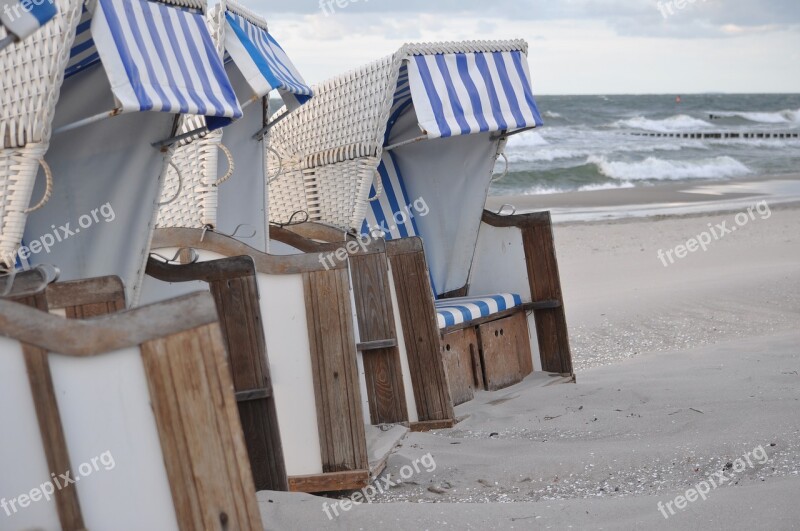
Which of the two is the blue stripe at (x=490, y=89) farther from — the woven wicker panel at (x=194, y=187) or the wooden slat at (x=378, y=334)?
the woven wicker panel at (x=194, y=187)

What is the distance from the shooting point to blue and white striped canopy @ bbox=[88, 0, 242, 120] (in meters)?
3.15

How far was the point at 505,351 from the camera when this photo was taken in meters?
5.67

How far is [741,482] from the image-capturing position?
11.7ft

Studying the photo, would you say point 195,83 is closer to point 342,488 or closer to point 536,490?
point 342,488

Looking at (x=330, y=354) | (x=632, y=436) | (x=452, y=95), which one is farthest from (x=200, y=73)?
(x=632, y=436)

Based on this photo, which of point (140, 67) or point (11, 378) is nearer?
point (11, 378)

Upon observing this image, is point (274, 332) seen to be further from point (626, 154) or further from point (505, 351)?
point (626, 154)

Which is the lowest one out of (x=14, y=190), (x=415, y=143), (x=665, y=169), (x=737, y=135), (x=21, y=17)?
(x=665, y=169)

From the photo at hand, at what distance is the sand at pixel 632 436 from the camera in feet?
10.5

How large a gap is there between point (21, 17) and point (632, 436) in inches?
122

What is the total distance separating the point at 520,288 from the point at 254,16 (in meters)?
2.13

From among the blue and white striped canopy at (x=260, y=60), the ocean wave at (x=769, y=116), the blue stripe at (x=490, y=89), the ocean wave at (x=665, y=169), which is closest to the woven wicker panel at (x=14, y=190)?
the blue and white striped canopy at (x=260, y=60)

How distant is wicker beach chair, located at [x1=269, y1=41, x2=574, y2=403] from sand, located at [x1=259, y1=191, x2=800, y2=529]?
0.35 m

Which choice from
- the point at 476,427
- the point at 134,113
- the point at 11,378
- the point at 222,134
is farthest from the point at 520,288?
the point at 11,378
